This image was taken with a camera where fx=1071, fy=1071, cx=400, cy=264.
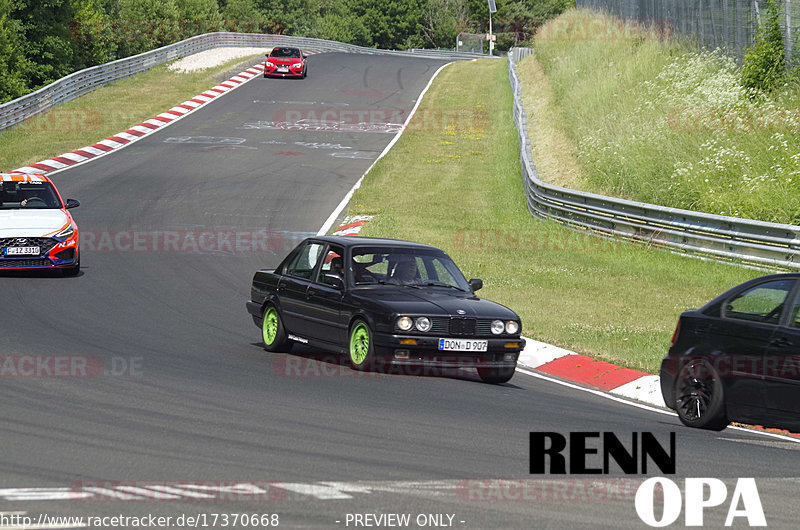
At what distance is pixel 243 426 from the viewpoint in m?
7.96

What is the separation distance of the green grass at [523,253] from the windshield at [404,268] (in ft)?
6.16

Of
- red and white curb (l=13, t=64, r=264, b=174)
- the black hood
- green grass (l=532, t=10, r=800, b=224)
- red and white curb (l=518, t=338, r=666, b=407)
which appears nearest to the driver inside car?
the black hood

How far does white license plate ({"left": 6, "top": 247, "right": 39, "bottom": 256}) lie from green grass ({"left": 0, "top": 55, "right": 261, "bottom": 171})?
52.9 ft

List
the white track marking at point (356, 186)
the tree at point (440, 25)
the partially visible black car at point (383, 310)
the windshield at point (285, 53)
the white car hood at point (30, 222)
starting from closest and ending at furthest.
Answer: the partially visible black car at point (383, 310), the white car hood at point (30, 222), the white track marking at point (356, 186), the windshield at point (285, 53), the tree at point (440, 25)

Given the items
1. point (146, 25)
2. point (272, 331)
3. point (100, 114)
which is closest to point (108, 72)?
point (100, 114)

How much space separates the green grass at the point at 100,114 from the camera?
34875 mm

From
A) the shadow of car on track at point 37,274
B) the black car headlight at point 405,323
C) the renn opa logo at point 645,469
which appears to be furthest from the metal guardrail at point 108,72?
the renn opa logo at point 645,469

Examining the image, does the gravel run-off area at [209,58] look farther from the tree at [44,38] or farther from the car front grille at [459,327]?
the car front grille at [459,327]

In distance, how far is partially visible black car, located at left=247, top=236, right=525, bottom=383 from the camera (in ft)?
34.8

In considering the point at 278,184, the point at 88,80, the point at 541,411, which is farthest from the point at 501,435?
the point at 88,80

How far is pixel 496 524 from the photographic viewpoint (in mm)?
5758

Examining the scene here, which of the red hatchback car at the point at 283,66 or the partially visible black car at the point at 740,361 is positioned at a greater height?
the red hatchback car at the point at 283,66

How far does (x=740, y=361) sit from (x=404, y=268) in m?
4.18

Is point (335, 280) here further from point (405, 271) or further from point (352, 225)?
point (352, 225)
